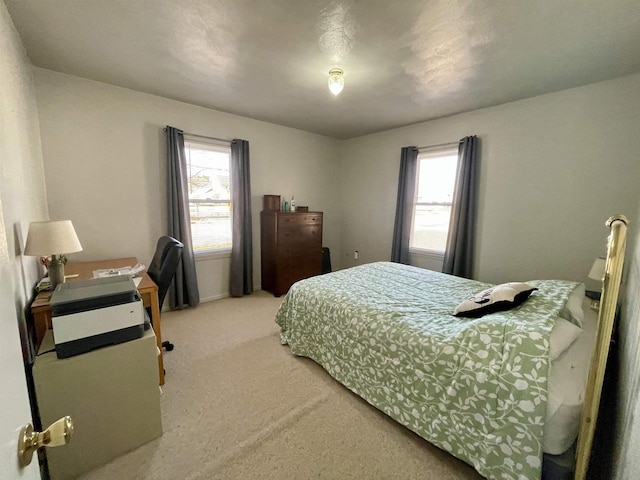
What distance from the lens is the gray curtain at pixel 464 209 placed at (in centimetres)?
323

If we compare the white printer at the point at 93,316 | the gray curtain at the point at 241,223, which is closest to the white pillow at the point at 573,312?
the white printer at the point at 93,316

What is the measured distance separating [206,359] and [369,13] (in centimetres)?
281

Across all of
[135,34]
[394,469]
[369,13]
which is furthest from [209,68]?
[394,469]

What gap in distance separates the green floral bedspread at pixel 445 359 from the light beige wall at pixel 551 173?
1.10m

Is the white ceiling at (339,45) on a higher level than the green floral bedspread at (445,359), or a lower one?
higher

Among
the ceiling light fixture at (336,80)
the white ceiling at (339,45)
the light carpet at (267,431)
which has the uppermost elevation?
the white ceiling at (339,45)

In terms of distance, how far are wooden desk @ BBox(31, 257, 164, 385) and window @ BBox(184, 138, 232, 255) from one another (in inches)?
36.7

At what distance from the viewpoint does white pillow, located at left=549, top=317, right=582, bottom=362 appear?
129 centimetres

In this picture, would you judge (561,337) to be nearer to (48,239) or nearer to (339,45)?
(339,45)

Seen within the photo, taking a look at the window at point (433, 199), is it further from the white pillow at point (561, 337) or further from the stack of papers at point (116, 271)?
the stack of papers at point (116, 271)

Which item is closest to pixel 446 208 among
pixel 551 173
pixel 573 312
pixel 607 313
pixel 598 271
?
pixel 551 173

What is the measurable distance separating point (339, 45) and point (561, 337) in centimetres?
228

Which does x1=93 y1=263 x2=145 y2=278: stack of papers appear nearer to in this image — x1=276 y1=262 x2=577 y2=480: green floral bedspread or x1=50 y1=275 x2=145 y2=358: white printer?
x1=50 y1=275 x2=145 y2=358: white printer

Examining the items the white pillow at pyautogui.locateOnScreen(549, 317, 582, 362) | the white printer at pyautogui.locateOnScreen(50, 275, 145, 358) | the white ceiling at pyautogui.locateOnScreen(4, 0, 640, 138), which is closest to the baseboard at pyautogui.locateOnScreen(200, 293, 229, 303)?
the white printer at pyautogui.locateOnScreen(50, 275, 145, 358)
